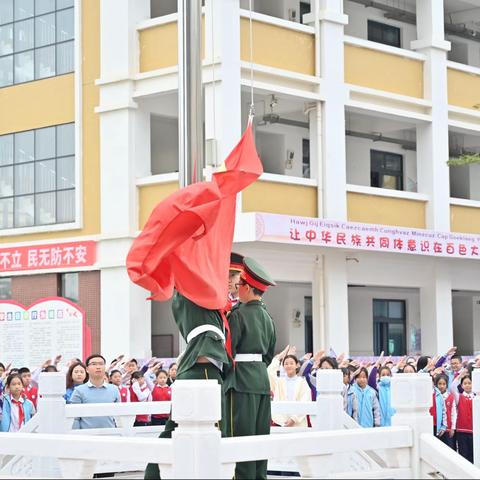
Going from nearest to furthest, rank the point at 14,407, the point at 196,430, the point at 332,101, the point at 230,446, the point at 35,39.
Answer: the point at 196,430 → the point at 230,446 → the point at 14,407 → the point at 332,101 → the point at 35,39

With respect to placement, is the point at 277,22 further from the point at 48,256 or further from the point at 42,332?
the point at 42,332

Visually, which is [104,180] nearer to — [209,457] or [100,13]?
[100,13]

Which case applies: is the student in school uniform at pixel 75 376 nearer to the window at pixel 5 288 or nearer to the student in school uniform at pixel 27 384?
the student in school uniform at pixel 27 384

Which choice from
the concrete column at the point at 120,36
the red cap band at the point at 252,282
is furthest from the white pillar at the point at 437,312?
the red cap band at the point at 252,282

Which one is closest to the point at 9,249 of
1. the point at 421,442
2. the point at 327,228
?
the point at 327,228

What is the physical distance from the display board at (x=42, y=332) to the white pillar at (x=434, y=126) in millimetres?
8593

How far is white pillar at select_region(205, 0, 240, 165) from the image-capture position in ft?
72.1

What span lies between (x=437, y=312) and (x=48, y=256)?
8964 millimetres

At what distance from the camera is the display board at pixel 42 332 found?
883 inches

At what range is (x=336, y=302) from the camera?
24.1m

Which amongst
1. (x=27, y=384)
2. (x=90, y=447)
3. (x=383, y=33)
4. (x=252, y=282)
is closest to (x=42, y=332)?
(x=27, y=384)

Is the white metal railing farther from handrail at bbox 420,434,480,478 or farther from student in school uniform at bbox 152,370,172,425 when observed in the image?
student in school uniform at bbox 152,370,172,425

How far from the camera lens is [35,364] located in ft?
73.6

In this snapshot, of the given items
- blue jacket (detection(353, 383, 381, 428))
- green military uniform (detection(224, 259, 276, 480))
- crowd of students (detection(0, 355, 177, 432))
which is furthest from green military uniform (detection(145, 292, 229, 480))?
blue jacket (detection(353, 383, 381, 428))
